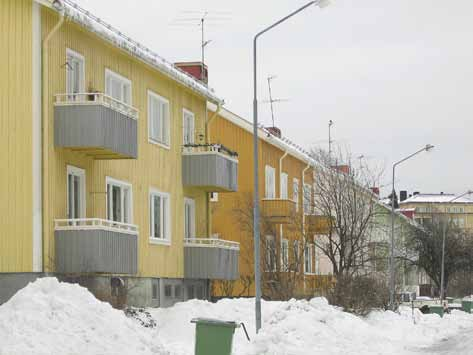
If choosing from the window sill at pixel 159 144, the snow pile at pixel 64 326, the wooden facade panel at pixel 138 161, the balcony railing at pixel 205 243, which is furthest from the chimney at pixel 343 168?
the snow pile at pixel 64 326

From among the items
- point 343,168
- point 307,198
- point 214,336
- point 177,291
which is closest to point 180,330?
point 177,291

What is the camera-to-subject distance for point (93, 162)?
1015 inches

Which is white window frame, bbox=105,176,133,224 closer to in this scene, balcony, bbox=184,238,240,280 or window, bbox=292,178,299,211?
balcony, bbox=184,238,240,280

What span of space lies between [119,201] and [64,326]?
32.8ft

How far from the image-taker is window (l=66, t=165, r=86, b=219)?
2447 centimetres

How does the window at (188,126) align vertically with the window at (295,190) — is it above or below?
above

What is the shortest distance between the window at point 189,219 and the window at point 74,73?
29.6ft

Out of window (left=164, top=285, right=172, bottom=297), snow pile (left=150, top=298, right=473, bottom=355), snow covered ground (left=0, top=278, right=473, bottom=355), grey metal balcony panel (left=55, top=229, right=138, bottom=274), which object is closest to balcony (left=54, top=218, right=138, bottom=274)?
grey metal balcony panel (left=55, top=229, right=138, bottom=274)

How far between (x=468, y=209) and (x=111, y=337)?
551 ft

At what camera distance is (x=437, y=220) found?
319 feet

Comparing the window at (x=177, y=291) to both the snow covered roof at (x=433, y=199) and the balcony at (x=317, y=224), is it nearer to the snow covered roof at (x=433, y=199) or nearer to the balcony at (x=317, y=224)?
the balcony at (x=317, y=224)

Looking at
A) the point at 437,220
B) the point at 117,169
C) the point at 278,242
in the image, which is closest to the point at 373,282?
the point at 278,242

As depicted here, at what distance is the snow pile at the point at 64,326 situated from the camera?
16938mm

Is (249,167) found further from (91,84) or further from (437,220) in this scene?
(437,220)
